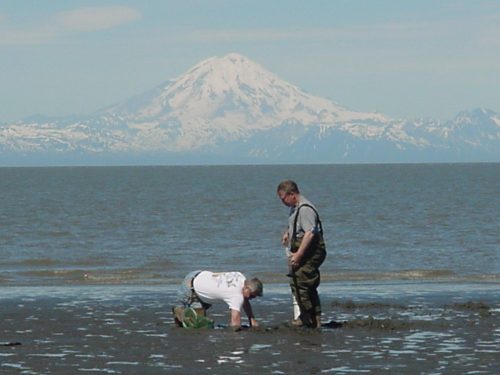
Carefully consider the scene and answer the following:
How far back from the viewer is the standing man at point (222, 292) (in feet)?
50.6

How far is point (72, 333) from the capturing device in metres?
15.4

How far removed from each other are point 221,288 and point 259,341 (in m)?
1.14

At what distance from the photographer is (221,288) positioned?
15.5 metres

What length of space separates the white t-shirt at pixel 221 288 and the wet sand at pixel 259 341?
36 centimetres

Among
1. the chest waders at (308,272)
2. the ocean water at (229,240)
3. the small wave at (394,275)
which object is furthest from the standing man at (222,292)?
the small wave at (394,275)

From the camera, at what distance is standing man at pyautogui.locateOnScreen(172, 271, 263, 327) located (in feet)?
50.6

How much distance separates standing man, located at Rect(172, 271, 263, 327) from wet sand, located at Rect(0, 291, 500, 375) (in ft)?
0.82

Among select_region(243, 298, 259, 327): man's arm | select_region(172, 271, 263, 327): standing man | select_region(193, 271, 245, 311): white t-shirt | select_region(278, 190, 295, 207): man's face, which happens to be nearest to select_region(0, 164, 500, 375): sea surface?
select_region(243, 298, 259, 327): man's arm

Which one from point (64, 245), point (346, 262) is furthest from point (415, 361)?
point (64, 245)

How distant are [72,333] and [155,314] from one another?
8.00 ft

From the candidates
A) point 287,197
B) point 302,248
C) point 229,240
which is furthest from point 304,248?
point 229,240

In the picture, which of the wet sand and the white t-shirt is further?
the white t-shirt

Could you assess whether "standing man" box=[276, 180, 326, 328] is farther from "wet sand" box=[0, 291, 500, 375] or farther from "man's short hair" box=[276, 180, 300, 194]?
"wet sand" box=[0, 291, 500, 375]

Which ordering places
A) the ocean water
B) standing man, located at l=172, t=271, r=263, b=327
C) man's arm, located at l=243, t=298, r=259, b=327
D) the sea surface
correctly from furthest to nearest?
the ocean water < man's arm, located at l=243, t=298, r=259, b=327 < standing man, located at l=172, t=271, r=263, b=327 < the sea surface
